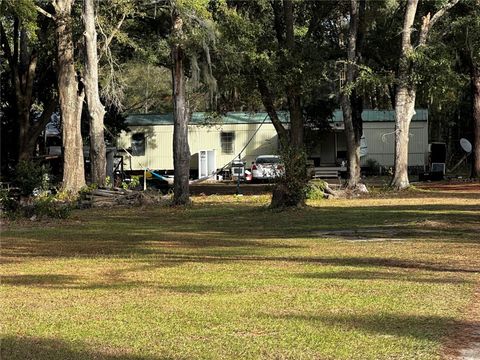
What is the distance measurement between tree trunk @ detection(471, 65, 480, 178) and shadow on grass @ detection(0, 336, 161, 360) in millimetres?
30100

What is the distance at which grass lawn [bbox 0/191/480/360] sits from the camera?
207 inches

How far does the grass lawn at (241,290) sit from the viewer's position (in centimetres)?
526

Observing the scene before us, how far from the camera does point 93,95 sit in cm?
2423

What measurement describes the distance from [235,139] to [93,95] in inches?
707

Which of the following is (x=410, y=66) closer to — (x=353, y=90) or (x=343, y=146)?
(x=353, y=90)

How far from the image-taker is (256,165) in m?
37.4

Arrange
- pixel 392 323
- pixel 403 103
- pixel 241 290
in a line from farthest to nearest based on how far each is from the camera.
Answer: pixel 403 103, pixel 241 290, pixel 392 323

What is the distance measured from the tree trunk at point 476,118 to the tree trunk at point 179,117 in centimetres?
1607

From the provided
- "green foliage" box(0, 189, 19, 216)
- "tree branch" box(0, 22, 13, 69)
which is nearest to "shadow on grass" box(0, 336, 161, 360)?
"green foliage" box(0, 189, 19, 216)

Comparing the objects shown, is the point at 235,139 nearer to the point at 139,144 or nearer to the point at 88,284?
the point at 139,144

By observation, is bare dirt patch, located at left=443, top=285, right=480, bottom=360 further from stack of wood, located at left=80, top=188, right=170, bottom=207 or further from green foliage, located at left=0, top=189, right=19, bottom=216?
stack of wood, located at left=80, top=188, right=170, bottom=207

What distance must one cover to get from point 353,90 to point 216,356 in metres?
24.9

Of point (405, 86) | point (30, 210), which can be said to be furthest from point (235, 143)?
point (30, 210)

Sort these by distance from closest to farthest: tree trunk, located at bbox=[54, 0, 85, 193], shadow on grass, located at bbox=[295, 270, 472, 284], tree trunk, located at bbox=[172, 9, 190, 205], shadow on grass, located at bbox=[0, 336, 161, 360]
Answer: shadow on grass, located at bbox=[0, 336, 161, 360] < shadow on grass, located at bbox=[295, 270, 472, 284] < tree trunk, located at bbox=[172, 9, 190, 205] < tree trunk, located at bbox=[54, 0, 85, 193]
